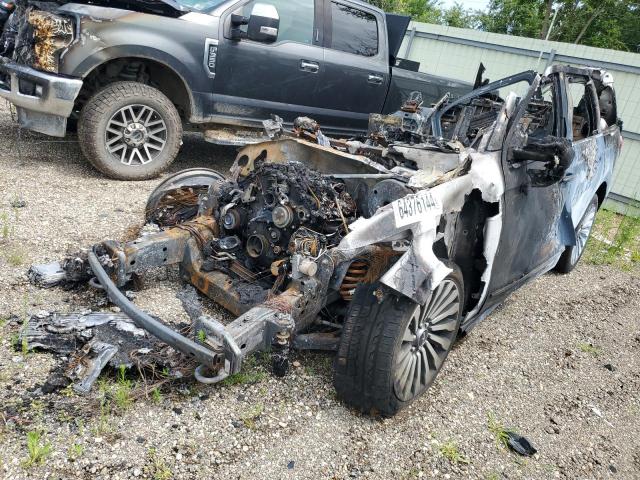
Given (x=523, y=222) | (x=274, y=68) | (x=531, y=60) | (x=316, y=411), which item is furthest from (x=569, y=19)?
(x=316, y=411)

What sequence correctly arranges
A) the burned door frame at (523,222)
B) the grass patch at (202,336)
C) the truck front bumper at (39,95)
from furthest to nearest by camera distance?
the truck front bumper at (39,95) < the burned door frame at (523,222) < the grass patch at (202,336)

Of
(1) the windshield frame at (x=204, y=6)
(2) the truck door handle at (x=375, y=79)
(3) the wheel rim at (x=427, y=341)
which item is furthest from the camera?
(2) the truck door handle at (x=375, y=79)

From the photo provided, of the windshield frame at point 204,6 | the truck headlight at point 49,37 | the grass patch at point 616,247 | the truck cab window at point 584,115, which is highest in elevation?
the windshield frame at point 204,6

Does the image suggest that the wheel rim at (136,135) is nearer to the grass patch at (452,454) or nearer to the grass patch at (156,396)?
the grass patch at (156,396)

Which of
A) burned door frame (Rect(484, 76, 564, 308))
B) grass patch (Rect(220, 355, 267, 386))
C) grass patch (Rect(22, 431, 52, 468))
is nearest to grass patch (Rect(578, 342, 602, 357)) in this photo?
burned door frame (Rect(484, 76, 564, 308))

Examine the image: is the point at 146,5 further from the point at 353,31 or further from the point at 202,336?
the point at 202,336

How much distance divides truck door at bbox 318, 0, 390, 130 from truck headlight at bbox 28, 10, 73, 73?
2.67m

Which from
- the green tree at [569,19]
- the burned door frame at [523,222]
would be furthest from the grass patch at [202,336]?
the green tree at [569,19]

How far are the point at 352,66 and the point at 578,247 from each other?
324cm

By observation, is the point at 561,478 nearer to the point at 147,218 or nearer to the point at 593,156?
the point at 593,156

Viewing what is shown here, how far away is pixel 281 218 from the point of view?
311 cm

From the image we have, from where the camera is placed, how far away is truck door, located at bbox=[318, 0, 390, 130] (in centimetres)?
610

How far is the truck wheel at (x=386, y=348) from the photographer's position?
2.57 metres

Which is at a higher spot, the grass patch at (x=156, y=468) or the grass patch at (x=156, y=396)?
the grass patch at (x=156, y=396)
